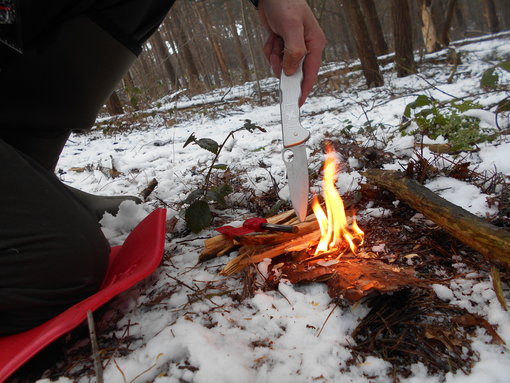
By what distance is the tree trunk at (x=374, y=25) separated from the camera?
298 inches

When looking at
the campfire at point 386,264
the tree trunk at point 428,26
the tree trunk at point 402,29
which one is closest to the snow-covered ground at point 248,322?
the campfire at point 386,264

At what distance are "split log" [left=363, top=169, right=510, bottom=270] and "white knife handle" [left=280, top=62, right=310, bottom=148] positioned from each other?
49 cm

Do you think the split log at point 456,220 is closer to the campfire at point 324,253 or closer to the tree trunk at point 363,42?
the campfire at point 324,253

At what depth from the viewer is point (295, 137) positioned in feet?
4.28

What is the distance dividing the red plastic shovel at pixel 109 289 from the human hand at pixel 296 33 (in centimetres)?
88

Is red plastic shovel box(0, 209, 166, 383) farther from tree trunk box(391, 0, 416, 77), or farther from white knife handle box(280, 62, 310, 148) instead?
tree trunk box(391, 0, 416, 77)

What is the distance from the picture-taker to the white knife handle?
1.30 meters

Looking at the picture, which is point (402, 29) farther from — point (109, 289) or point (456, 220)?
point (109, 289)

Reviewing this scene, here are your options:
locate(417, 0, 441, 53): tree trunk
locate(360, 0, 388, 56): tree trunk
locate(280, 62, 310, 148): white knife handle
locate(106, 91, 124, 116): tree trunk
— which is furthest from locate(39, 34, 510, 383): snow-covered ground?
locate(417, 0, 441, 53): tree trunk

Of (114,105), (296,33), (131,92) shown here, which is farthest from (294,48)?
(114,105)

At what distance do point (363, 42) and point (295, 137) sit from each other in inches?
237

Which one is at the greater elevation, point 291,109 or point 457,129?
point 291,109

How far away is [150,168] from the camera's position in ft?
10.2

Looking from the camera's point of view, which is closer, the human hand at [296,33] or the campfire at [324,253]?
the campfire at [324,253]
